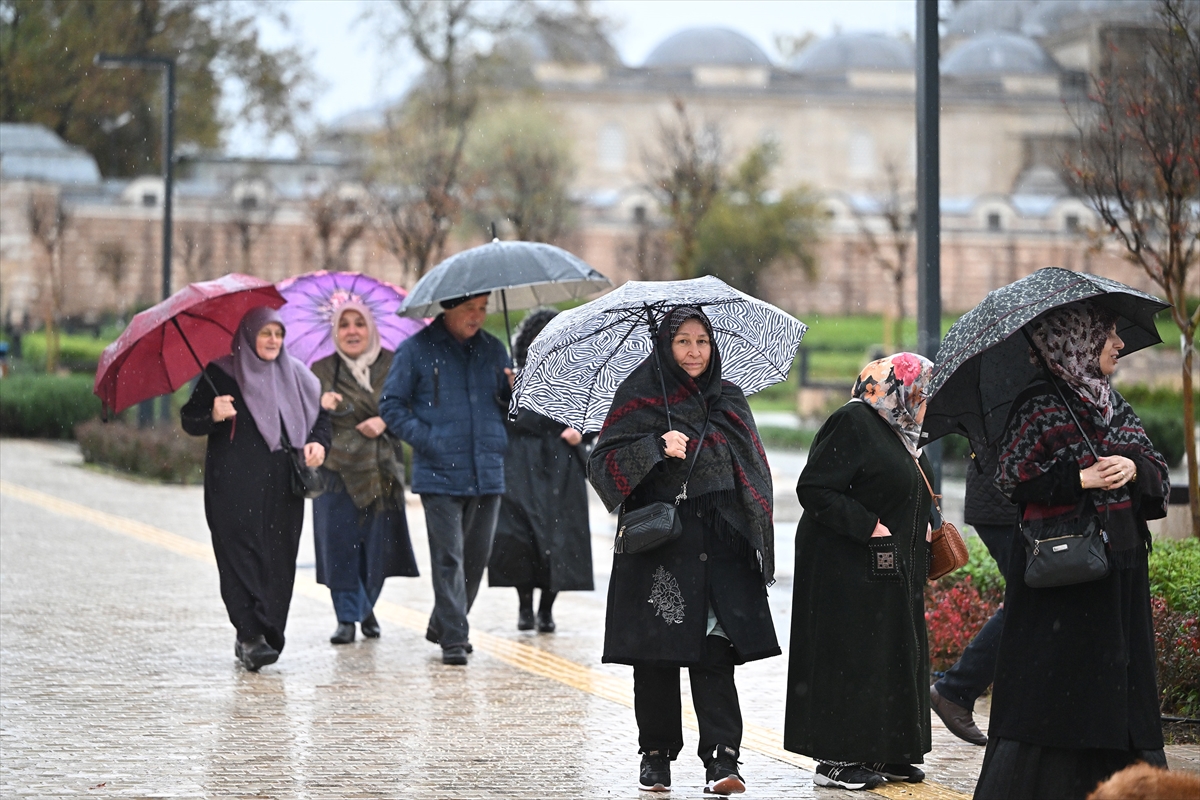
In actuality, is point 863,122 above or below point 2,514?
above

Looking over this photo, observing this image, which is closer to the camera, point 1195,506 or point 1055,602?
point 1055,602

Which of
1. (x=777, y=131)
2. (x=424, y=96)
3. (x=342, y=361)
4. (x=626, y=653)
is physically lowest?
(x=626, y=653)

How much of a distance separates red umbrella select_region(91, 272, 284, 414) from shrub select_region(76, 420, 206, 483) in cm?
Result: 1155

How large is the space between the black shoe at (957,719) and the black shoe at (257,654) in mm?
3246

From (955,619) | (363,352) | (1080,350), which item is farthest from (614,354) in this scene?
(363,352)

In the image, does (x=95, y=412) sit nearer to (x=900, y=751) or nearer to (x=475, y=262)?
(x=475, y=262)

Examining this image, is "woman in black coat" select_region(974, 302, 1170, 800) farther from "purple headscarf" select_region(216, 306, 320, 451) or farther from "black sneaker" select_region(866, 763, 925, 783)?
"purple headscarf" select_region(216, 306, 320, 451)

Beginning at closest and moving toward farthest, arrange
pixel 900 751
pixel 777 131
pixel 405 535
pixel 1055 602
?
pixel 1055 602, pixel 900 751, pixel 405 535, pixel 777 131

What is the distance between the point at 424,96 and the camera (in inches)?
1581

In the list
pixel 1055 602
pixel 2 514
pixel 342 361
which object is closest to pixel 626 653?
pixel 1055 602

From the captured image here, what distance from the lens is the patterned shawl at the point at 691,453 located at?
565 cm

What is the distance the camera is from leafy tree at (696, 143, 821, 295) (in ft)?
163

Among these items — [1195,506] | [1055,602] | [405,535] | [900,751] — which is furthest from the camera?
[1195,506]

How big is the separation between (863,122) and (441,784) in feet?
232
